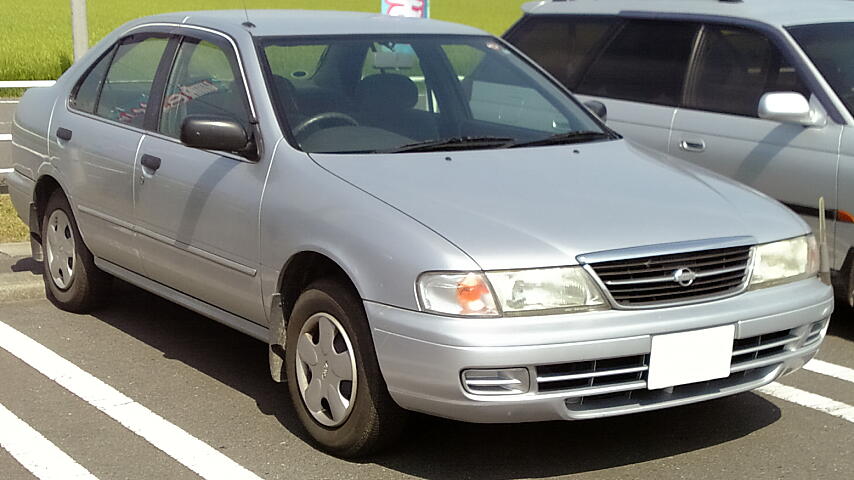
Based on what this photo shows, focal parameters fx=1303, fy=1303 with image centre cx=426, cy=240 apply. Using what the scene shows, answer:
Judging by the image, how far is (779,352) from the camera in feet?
15.6

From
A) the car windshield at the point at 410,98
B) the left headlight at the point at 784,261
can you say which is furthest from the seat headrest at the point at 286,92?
the left headlight at the point at 784,261

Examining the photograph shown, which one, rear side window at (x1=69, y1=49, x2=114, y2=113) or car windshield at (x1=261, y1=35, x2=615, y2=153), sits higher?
car windshield at (x1=261, y1=35, x2=615, y2=153)

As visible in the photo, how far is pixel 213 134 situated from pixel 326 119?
48cm

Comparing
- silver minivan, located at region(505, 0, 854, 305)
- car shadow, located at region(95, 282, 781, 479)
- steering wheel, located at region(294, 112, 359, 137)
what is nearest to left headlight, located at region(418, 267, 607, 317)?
car shadow, located at region(95, 282, 781, 479)

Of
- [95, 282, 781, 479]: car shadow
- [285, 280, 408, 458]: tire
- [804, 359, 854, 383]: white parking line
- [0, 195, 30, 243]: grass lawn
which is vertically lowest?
[0, 195, 30, 243]: grass lawn

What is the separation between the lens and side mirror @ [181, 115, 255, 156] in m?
5.11

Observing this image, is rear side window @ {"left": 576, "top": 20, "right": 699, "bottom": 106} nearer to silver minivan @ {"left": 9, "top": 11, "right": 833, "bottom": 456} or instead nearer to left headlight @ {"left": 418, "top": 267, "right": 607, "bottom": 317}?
silver minivan @ {"left": 9, "top": 11, "right": 833, "bottom": 456}

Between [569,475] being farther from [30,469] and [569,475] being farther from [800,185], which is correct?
[800,185]

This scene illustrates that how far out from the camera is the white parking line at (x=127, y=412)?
4.71m

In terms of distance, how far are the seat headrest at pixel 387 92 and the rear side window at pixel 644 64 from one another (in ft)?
7.52

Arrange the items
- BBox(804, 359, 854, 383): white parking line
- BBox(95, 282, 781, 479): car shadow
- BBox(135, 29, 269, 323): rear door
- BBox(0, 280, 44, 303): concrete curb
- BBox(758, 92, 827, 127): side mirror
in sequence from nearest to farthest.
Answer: BBox(95, 282, 781, 479): car shadow, BBox(135, 29, 269, 323): rear door, BBox(804, 359, 854, 383): white parking line, BBox(758, 92, 827, 127): side mirror, BBox(0, 280, 44, 303): concrete curb

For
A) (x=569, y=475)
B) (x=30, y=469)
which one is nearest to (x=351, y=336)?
(x=569, y=475)

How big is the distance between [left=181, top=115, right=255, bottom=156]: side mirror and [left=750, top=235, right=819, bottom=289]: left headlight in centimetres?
203

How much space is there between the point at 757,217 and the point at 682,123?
7.98 ft
